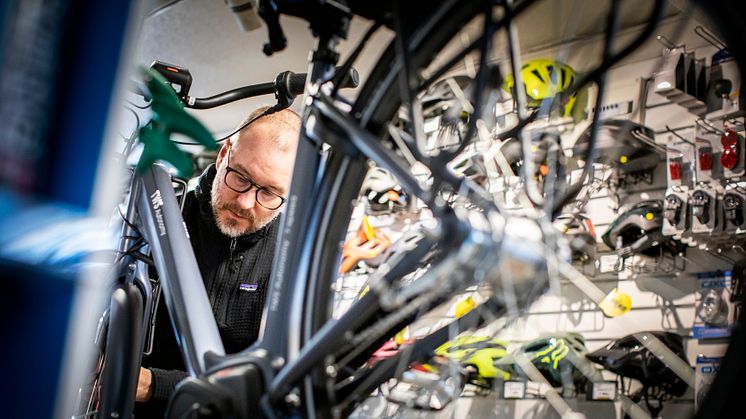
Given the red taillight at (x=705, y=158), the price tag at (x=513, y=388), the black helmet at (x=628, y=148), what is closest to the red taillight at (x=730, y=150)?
the red taillight at (x=705, y=158)

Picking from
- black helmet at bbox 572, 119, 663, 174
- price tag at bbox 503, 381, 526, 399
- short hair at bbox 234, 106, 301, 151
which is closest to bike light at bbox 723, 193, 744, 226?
black helmet at bbox 572, 119, 663, 174

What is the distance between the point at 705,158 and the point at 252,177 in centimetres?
209

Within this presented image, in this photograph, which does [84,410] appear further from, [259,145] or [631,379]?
[631,379]

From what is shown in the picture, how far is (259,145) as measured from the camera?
1.98 m

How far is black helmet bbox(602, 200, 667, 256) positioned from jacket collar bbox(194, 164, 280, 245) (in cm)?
184

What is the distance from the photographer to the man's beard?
6.47ft

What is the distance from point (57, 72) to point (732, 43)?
0.67 meters

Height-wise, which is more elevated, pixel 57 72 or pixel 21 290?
pixel 57 72

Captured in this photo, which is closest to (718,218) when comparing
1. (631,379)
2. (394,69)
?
(631,379)

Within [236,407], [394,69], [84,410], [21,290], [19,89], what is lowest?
[84,410]

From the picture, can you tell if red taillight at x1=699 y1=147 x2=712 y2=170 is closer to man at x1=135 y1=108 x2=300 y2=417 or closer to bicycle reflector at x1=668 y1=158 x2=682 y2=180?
bicycle reflector at x1=668 y1=158 x2=682 y2=180

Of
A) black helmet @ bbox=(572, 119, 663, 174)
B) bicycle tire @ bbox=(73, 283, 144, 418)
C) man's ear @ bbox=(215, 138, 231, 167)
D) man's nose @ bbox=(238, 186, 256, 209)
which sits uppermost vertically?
black helmet @ bbox=(572, 119, 663, 174)

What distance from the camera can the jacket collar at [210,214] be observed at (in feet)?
6.51

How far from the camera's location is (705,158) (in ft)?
9.93
